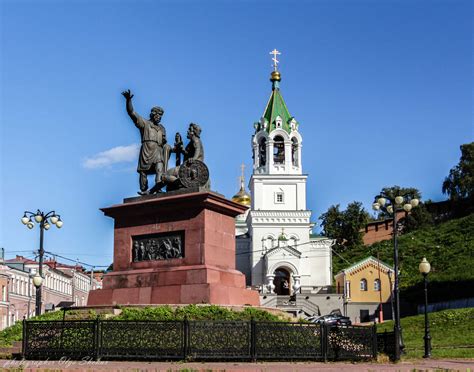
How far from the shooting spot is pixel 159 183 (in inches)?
788

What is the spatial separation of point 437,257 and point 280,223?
52.1ft

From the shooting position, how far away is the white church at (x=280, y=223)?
71488 mm

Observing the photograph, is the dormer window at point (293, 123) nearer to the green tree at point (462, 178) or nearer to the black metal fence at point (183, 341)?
the green tree at point (462, 178)

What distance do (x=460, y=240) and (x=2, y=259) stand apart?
4741 centimetres

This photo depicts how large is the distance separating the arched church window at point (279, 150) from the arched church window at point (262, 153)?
0.93 metres

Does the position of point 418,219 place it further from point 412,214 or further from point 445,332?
point 445,332

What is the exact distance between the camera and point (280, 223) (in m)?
74.6

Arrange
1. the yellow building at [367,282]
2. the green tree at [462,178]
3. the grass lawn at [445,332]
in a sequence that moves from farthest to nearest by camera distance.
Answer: the green tree at [462,178] < the yellow building at [367,282] < the grass lawn at [445,332]

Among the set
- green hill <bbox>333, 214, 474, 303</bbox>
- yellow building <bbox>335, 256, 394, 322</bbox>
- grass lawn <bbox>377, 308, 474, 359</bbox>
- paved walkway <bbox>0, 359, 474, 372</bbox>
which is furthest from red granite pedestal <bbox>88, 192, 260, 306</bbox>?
yellow building <bbox>335, 256, 394, 322</bbox>

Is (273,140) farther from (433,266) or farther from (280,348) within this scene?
(280,348)

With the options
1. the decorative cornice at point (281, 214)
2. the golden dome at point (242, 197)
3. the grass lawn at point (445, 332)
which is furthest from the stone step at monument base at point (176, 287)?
the golden dome at point (242, 197)

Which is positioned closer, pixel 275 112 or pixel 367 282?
pixel 367 282

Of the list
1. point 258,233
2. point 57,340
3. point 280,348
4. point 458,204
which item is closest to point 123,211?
point 57,340

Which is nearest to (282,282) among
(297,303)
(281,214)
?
(281,214)
